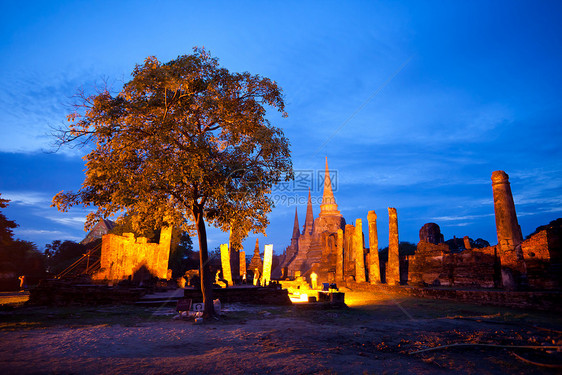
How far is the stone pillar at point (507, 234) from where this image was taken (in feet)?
42.5

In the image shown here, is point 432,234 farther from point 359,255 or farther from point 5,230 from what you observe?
point 5,230

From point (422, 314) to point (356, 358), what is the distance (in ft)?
22.2

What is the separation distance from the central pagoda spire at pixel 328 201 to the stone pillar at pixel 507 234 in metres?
58.6

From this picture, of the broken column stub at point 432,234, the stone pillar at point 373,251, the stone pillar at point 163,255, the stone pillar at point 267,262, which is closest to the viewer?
the stone pillar at point 267,262

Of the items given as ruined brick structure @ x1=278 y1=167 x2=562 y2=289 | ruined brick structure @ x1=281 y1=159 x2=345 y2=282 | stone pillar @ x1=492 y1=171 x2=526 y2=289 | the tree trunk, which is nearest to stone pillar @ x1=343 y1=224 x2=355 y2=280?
ruined brick structure @ x1=278 y1=167 x2=562 y2=289

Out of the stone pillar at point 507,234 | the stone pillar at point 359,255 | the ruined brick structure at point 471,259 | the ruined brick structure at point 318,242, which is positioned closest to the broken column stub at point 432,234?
the ruined brick structure at point 471,259

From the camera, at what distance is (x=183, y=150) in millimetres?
9984

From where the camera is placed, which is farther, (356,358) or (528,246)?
(528,246)

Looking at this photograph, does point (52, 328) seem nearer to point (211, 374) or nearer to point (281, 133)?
point (211, 374)

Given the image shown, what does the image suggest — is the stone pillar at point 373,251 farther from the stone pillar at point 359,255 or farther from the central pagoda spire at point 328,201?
the central pagoda spire at point 328,201

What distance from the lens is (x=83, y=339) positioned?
6887 mm

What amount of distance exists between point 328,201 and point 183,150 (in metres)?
65.8

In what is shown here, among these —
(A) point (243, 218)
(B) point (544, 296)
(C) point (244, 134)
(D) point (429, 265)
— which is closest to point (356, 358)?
(A) point (243, 218)

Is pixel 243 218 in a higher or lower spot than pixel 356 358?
higher
